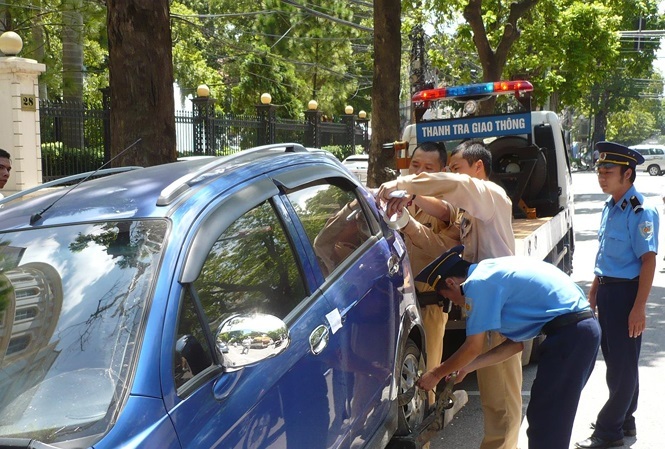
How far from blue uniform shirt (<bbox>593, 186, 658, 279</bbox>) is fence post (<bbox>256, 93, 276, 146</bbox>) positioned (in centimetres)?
2222

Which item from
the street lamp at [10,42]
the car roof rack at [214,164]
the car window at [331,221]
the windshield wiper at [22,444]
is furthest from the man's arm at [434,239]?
the street lamp at [10,42]

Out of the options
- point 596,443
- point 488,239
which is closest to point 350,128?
point 596,443

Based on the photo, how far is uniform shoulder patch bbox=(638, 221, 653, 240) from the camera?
18.0 ft

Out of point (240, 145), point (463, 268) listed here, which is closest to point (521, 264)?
point (463, 268)

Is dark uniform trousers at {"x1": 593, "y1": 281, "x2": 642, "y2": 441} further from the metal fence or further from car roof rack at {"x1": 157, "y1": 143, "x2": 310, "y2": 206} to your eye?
the metal fence

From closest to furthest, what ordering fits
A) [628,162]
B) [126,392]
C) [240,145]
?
1. [126,392]
2. [628,162]
3. [240,145]

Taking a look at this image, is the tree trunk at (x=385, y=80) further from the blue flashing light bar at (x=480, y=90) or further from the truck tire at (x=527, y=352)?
the truck tire at (x=527, y=352)

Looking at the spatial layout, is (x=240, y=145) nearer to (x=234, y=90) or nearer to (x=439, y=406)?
(x=234, y=90)

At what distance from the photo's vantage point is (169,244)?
286cm

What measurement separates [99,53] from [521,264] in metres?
28.8

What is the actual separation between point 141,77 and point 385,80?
741cm

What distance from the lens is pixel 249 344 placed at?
258cm

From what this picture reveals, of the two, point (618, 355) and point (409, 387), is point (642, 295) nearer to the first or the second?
point (618, 355)

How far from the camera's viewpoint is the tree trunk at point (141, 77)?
661 cm
